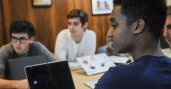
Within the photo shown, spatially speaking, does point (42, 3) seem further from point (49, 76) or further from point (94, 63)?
point (49, 76)

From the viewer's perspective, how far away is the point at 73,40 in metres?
3.05

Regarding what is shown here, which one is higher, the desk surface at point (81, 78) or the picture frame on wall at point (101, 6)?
the picture frame on wall at point (101, 6)

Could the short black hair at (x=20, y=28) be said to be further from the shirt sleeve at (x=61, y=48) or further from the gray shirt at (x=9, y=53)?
the shirt sleeve at (x=61, y=48)

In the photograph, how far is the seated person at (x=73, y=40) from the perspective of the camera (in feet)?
9.57

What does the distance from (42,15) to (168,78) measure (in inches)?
114

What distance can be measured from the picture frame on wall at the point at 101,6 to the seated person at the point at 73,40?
91 cm

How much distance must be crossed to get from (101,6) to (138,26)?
3.33 m

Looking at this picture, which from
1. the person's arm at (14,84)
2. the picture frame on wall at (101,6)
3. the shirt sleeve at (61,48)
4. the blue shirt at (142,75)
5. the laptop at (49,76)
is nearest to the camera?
the blue shirt at (142,75)

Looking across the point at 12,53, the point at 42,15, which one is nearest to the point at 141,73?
the point at 12,53

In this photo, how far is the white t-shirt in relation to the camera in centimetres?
289

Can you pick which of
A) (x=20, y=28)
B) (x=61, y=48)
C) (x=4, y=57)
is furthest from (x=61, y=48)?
(x=4, y=57)

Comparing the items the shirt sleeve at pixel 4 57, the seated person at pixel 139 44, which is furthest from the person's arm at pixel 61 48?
the seated person at pixel 139 44

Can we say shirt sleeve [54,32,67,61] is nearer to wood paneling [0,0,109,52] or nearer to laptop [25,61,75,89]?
wood paneling [0,0,109,52]

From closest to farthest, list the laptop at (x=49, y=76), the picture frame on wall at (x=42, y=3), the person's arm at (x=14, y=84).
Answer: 1. the laptop at (x=49, y=76)
2. the person's arm at (x=14, y=84)
3. the picture frame on wall at (x=42, y=3)
